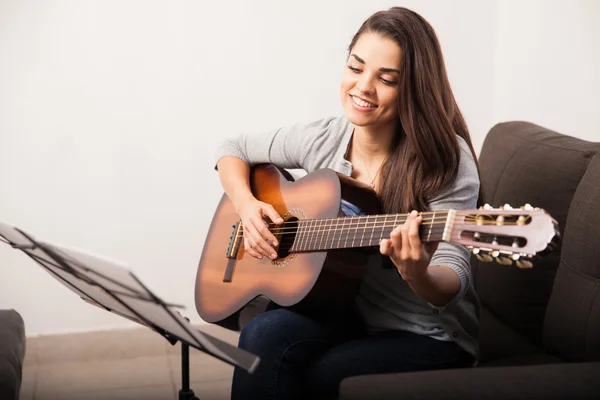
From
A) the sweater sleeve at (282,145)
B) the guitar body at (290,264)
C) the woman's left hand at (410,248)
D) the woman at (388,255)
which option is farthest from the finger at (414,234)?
the sweater sleeve at (282,145)

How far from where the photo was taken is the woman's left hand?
56.4 inches

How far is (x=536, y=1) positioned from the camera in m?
2.57

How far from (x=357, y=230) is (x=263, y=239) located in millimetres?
298

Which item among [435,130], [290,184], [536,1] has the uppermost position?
[536,1]

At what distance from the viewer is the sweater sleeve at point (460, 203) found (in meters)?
1.62

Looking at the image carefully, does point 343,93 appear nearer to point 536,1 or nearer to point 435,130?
point 435,130

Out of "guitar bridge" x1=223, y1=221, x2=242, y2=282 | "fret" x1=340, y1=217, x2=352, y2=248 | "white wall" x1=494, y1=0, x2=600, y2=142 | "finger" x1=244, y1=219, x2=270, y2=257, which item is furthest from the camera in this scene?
"white wall" x1=494, y1=0, x2=600, y2=142

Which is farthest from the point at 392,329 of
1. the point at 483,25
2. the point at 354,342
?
the point at 483,25

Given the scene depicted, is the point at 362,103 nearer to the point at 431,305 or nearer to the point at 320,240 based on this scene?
the point at 320,240

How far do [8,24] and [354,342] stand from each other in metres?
1.69

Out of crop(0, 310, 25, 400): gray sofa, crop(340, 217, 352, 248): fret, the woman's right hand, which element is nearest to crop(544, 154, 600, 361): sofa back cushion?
crop(340, 217, 352, 248): fret

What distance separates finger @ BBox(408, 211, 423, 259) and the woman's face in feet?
1.44

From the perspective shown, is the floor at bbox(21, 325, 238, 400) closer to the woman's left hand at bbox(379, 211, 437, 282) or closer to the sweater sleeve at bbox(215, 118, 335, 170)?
the sweater sleeve at bbox(215, 118, 335, 170)

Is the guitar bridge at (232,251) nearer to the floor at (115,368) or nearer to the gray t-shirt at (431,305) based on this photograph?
the gray t-shirt at (431,305)
